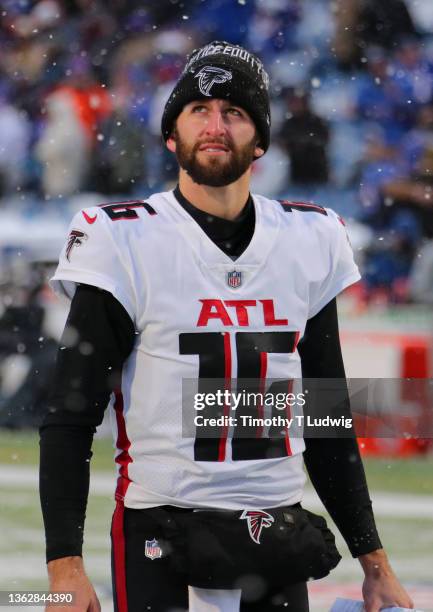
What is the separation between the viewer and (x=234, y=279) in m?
2.59

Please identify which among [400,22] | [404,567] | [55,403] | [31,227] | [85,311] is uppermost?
[400,22]

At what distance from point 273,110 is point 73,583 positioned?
951 centimetres

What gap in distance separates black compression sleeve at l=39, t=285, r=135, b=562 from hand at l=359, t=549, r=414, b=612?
64 centimetres

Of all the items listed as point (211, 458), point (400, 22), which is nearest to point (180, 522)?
point (211, 458)

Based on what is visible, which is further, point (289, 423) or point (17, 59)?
point (17, 59)

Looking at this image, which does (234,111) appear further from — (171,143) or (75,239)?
(75,239)

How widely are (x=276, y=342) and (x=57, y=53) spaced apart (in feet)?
33.1

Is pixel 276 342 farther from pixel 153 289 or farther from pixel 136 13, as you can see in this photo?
pixel 136 13

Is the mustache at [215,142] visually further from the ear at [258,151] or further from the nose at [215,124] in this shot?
the ear at [258,151]

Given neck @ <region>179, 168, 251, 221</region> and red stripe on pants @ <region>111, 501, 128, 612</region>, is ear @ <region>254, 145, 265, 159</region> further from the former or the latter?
red stripe on pants @ <region>111, 501, 128, 612</region>

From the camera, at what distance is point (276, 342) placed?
8.44 ft

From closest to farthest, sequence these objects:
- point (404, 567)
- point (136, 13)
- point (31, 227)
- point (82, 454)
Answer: point (82, 454)
point (404, 567)
point (31, 227)
point (136, 13)

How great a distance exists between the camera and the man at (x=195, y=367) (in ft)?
7.95

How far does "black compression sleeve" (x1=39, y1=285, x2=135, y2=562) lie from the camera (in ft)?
7.79
